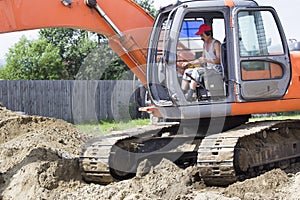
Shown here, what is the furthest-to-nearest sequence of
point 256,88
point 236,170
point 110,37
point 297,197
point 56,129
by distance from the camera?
point 56,129, point 110,37, point 256,88, point 236,170, point 297,197

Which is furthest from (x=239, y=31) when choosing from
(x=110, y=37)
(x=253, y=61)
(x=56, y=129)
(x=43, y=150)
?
(x=56, y=129)

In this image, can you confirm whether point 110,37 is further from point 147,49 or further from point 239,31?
point 239,31

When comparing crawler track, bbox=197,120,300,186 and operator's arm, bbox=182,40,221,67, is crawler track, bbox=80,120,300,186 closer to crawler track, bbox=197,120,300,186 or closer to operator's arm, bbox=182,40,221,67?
crawler track, bbox=197,120,300,186

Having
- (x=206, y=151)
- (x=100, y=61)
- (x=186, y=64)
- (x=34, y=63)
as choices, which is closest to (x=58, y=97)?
(x=100, y=61)

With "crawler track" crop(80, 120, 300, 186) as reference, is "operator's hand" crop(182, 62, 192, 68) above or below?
above

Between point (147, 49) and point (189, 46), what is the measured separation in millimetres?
581

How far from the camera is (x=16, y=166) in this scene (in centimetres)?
786

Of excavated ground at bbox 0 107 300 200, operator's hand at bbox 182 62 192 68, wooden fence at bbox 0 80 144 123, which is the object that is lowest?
excavated ground at bbox 0 107 300 200

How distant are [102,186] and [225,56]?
7.53ft

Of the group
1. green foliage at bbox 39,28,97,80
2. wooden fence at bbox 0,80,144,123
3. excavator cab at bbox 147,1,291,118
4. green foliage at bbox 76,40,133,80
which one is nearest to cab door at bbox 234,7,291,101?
excavator cab at bbox 147,1,291,118

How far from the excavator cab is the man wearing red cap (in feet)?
0.23

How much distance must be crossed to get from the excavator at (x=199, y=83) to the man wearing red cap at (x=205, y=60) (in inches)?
2.8

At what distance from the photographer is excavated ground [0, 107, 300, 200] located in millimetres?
6441

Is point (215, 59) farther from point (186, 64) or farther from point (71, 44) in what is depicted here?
point (71, 44)
